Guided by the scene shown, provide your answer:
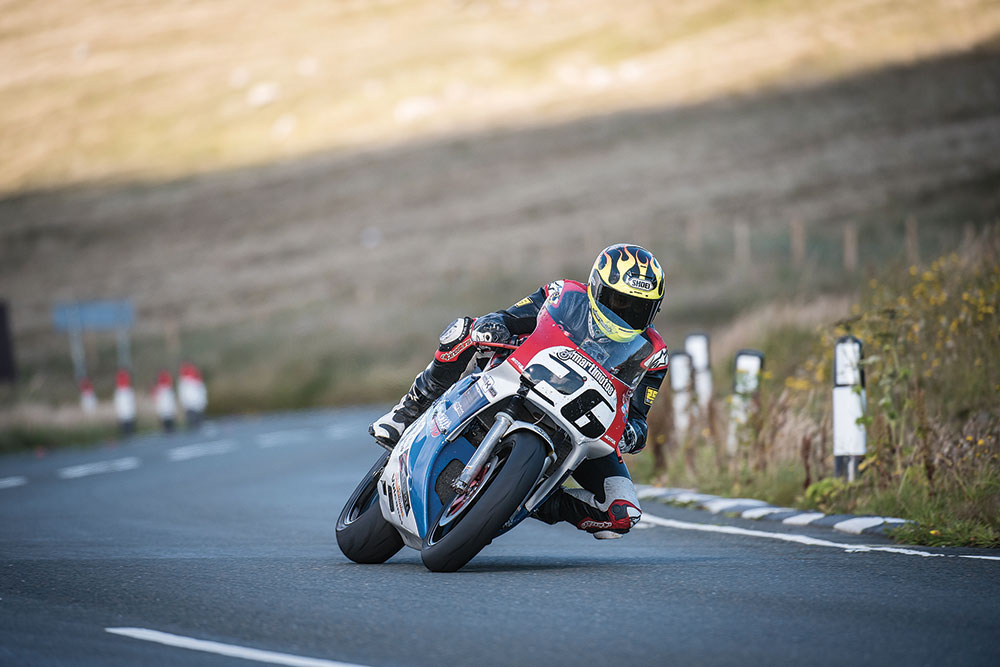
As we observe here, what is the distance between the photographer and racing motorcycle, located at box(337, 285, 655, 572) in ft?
24.1

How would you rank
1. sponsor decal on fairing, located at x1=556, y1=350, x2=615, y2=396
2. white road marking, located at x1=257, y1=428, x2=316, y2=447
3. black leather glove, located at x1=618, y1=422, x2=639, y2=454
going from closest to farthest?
sponsor decal on fairing, located at x1=556, y1=350, x2=615, y2=396 < black leather glove, located at x1=618, y1=422, x2=639, y2=454 < white road marking, located at x1=257, y1=428, x2=316, y2=447

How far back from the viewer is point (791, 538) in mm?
9203

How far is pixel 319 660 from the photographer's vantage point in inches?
219

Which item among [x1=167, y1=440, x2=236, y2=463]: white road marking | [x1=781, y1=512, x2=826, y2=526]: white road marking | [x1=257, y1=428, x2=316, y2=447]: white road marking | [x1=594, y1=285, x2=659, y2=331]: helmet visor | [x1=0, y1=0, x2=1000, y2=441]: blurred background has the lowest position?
[x1=781, y1=512, x2=826, y2=526]: white road marking

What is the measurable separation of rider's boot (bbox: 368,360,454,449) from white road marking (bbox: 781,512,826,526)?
3.06 m

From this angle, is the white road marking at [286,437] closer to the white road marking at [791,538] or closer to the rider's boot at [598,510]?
the white road marking at [791,538]

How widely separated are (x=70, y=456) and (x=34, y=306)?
46.5 metres

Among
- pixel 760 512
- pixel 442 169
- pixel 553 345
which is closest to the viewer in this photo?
pixel 553 345

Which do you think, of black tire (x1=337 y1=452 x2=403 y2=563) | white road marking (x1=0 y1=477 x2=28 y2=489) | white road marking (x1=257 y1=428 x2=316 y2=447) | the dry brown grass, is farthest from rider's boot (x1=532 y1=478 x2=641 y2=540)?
the dry brown grass

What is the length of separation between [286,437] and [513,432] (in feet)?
52.1

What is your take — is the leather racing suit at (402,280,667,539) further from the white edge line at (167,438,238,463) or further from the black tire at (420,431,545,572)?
the white edge line at (167,438,238,463)

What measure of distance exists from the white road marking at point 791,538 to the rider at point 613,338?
1.53 m

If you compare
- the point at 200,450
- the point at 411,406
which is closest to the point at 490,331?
the point at 411,406

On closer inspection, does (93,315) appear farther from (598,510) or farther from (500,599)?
(500,599)
